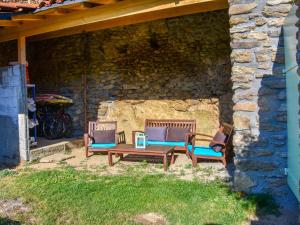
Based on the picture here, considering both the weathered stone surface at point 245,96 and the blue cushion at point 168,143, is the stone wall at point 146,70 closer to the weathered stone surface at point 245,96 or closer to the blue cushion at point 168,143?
the blue cushion at point 168,143

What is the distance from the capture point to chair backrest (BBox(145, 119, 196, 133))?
7215 millimetres

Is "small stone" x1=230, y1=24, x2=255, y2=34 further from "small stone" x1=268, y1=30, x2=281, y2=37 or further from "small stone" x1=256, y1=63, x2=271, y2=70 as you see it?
"small stone" x1=256, y1=63, x2=271, y2=70

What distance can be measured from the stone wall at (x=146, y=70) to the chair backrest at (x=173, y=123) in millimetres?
396

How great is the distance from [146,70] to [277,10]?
179 inches

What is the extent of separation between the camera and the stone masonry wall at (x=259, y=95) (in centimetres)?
406

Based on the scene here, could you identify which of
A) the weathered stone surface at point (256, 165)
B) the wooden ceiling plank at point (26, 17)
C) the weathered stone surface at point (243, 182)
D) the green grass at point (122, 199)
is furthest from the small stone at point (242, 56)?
the wooden ceiling plank at point (26, 17)

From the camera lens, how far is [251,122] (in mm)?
4230

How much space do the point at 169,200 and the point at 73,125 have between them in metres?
5.60

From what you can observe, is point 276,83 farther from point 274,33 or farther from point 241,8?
point 241,8

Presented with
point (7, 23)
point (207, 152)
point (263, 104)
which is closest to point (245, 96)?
point (263, 104)

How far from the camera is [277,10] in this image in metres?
4.02

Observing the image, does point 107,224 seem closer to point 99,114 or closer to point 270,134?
point 270,134

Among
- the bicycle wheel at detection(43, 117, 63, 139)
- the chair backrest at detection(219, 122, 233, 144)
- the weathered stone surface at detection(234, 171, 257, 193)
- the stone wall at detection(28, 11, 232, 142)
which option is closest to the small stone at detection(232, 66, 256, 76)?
the weathered stone surface at detection(234, 171, 257, 193)

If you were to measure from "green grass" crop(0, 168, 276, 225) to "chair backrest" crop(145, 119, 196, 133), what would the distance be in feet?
7.01
